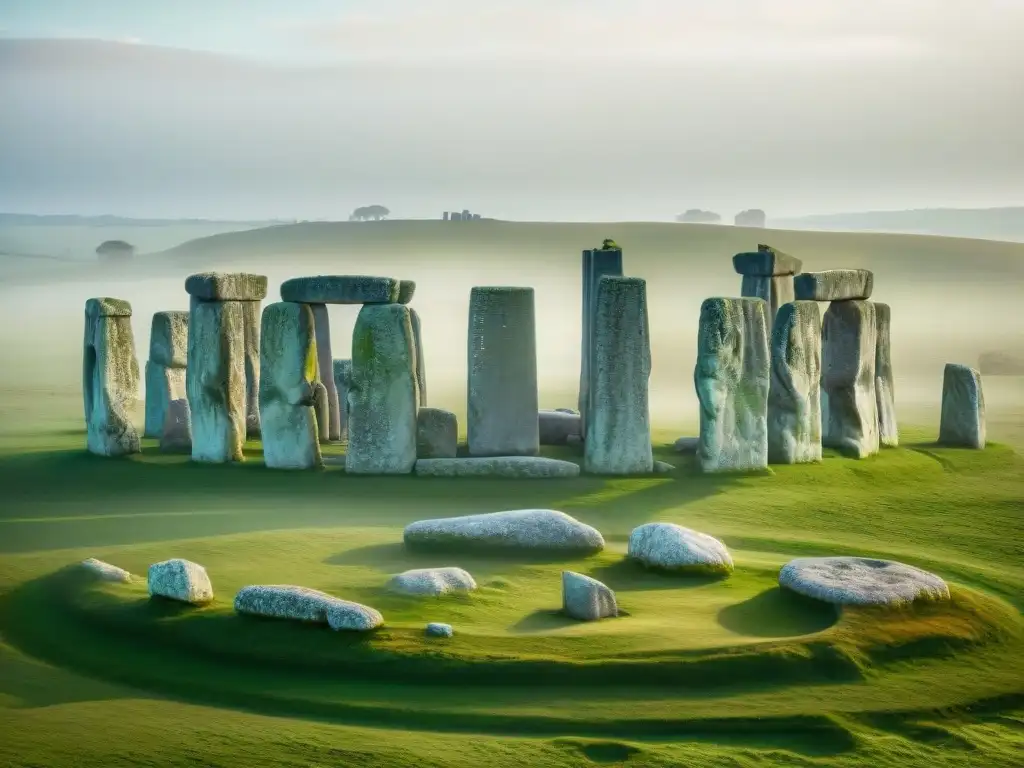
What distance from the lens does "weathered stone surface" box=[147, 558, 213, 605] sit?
1270 centimetres

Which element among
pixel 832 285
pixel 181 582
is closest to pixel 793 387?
pixel 832 285

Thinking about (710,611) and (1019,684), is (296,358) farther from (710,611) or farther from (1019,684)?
(1019,684)

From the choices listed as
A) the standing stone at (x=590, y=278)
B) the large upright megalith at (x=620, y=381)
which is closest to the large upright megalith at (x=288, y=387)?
the large upright megalith at (x=620, y=381)

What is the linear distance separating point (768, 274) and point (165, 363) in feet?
31.2

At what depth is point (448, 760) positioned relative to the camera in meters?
9.91

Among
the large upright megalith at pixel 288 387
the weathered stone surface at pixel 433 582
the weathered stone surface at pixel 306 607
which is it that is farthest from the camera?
the large upright megalith at pixel 288 387

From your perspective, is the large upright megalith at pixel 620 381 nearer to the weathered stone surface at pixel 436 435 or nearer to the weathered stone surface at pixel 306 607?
the weathered stone surface at pixel 436 435

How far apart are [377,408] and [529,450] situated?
2185 millimetres

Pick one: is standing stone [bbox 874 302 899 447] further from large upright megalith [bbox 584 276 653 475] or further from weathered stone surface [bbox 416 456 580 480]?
weathered stone surface [bbox 416 456 580 480]

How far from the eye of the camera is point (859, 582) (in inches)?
505

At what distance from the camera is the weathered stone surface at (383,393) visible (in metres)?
19.8

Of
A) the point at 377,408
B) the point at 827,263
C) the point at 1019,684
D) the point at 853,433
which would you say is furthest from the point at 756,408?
the point at 827,263

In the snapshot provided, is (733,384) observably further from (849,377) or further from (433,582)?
(433,582)

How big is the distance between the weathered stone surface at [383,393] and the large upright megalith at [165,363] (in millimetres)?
4605
